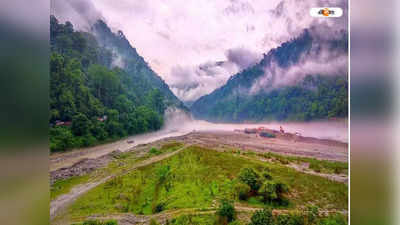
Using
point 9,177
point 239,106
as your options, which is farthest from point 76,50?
point 239,106

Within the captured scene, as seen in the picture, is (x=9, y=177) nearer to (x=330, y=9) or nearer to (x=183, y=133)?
(x=183, y=133)

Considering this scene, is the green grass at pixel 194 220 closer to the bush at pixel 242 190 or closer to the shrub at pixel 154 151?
the bush at pixel 242 190

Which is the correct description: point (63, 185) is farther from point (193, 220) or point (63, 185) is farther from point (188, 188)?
point (193, 220)

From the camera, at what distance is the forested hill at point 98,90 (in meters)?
2.05

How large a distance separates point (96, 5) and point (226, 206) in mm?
2939

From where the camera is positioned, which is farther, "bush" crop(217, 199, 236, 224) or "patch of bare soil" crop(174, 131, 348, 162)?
"patch of bare soil" crop(174, 131, 348, 162)

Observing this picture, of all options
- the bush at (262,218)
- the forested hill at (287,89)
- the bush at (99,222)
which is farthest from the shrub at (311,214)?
the bush at (99,222)

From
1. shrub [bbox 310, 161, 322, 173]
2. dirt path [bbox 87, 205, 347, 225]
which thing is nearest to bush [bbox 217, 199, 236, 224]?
dirt path [bbox 87, 205, 347, 225]

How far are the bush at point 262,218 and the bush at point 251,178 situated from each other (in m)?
0.25

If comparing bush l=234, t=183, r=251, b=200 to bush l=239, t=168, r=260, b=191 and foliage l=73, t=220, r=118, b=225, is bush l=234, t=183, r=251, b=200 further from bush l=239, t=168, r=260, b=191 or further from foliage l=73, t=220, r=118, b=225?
foliage l=73, t=220, r=118, b=225

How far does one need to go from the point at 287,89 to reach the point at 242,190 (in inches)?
56.0

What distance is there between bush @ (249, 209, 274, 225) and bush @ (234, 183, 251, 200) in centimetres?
21

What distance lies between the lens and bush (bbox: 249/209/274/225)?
187 centimetres

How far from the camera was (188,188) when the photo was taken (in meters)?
2.05
